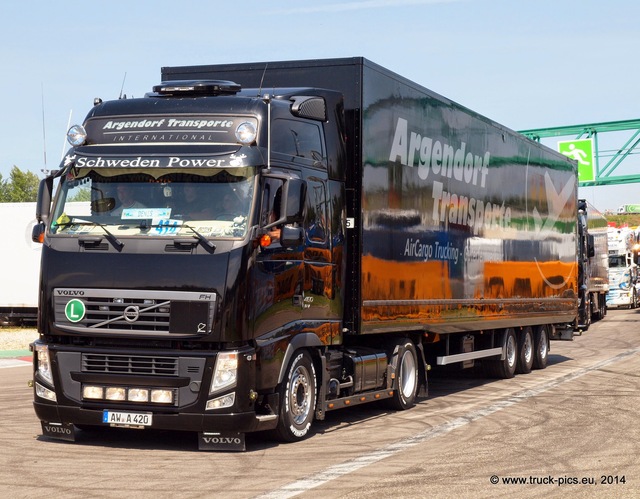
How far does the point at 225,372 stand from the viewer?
9.69 meters

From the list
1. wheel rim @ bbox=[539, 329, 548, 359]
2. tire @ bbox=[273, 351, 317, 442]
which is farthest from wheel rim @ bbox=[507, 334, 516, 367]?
tire @ bbox=[273, 351, 317, 442]

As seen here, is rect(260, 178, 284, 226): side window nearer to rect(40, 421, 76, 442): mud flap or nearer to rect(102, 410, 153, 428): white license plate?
rect(102, 410, 153, 428): white license plate

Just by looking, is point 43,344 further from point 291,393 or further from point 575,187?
point 575,187

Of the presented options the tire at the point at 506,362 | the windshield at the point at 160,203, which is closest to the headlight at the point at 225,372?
the windshield at the point at 160,203

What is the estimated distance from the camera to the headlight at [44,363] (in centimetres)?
1014

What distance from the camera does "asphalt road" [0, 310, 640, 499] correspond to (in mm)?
8281

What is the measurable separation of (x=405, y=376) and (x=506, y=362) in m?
5.21

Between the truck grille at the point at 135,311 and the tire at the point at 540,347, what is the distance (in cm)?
1198

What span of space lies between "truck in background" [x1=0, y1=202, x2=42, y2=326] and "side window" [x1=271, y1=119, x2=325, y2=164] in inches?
807

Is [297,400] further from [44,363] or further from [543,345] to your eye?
[543,345]

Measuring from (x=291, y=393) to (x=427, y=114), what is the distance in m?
4.96

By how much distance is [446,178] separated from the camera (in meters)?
14.7

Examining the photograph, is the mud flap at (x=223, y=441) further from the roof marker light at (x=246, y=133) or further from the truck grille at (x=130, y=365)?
the roof marker light at (x=246, y=133)

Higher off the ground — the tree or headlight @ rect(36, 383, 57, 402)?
the tree
